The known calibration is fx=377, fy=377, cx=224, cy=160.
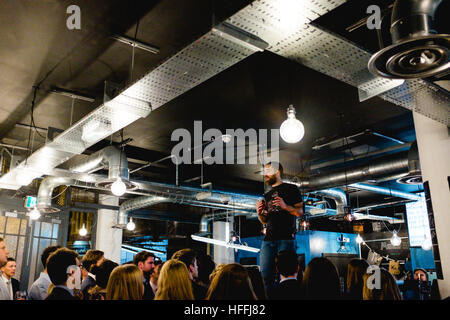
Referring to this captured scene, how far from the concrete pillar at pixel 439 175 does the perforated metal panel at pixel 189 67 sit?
90.5 inches

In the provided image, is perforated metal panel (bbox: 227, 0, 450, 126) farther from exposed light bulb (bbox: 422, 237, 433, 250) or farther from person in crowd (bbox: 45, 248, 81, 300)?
exposed light bulb (bbox: 422, 237, 433, 250)

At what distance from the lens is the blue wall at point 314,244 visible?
1293 centimetres

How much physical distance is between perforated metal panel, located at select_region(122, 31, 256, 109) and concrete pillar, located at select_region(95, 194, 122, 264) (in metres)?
7.11

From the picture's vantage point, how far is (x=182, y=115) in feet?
18.7

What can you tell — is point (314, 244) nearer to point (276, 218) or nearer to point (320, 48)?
point (276, 218)

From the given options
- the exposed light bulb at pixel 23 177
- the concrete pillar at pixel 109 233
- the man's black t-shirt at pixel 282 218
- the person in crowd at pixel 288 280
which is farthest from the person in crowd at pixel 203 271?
the concrete pillar at pixel 109 233

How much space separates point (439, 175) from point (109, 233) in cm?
857

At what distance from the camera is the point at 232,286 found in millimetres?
2174

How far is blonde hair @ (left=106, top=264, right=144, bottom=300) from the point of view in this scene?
2.58 m

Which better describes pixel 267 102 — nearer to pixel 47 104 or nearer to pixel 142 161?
pixel 47 104

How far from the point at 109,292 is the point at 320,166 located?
650 centimetres

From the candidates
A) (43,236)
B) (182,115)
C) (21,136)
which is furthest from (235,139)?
(43,236)

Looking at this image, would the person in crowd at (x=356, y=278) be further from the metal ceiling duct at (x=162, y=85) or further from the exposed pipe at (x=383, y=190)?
the exposed pipe at (x=383, y=190)

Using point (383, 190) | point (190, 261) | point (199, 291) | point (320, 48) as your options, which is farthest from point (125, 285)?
point (383, 190)
